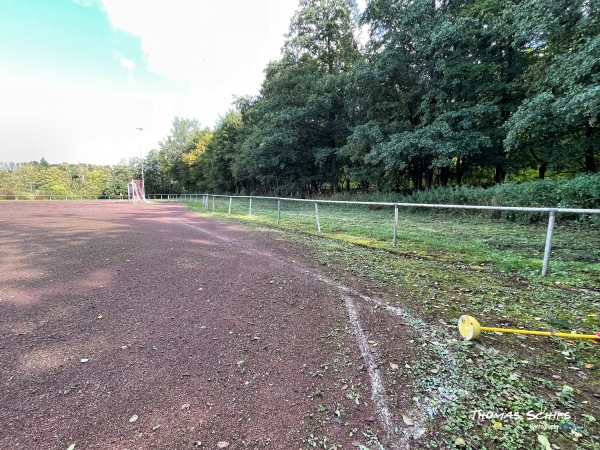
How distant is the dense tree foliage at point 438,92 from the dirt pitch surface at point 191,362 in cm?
1104

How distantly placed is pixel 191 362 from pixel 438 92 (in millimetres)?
16860

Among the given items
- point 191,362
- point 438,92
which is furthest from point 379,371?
point 438,92

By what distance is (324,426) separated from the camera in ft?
5.47

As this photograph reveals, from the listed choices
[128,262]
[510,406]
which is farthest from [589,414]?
[128,262]

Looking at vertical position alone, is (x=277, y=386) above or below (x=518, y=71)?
below

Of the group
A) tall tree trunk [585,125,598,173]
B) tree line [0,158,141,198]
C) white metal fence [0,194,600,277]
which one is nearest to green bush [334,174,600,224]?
white metal fence [0,194,600,277]

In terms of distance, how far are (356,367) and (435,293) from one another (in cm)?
197

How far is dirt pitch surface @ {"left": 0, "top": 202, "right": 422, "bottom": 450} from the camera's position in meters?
1.62

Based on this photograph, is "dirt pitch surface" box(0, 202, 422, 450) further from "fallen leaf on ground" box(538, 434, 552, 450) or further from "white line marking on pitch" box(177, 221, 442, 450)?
"fallen leaf on ground" box(538, 434, 552, 450)

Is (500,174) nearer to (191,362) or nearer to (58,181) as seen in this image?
(191,362)

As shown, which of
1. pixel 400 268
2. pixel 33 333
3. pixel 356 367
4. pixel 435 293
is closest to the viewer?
pixel 356 367

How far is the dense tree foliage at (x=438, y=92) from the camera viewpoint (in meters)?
9.84

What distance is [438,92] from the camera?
14.4m

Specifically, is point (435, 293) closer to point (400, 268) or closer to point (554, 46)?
point (400, 268)
